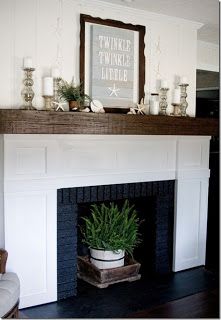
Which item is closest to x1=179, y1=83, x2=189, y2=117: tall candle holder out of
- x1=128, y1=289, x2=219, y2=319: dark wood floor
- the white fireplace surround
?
the white fireplace surround

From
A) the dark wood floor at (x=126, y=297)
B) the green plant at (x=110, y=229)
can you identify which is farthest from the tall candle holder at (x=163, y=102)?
the dark wood floor at (x=126, y=297)

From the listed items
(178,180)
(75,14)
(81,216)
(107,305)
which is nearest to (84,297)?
(107,305)

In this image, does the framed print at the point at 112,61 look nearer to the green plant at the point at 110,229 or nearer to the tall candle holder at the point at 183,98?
the tall candle holder at the point at 183,98

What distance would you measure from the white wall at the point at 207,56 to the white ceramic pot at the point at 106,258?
203 cm

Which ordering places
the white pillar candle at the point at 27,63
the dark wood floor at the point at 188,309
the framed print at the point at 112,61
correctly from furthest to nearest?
the framed print at the point at 112,61
the white pillar candle at the point at 27,63
the dark wood floor at the point at 188,309

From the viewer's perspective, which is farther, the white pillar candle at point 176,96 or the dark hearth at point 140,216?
the white pillar candle at point 176,96

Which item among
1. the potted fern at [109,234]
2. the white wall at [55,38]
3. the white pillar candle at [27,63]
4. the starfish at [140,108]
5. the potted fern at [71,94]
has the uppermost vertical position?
the white wall at [55,38]

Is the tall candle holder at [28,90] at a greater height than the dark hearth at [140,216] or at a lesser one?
greater

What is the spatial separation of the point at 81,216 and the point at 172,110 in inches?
46.5

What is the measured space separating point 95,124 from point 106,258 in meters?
1.14

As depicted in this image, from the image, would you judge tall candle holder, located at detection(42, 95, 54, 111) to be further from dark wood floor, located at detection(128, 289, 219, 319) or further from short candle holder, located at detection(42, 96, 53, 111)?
dark wood floor, located at detection(128, 289, 219, 319)

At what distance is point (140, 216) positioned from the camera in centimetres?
385

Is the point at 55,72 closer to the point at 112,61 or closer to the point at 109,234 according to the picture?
the point at 112,61

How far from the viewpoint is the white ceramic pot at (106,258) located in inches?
134
